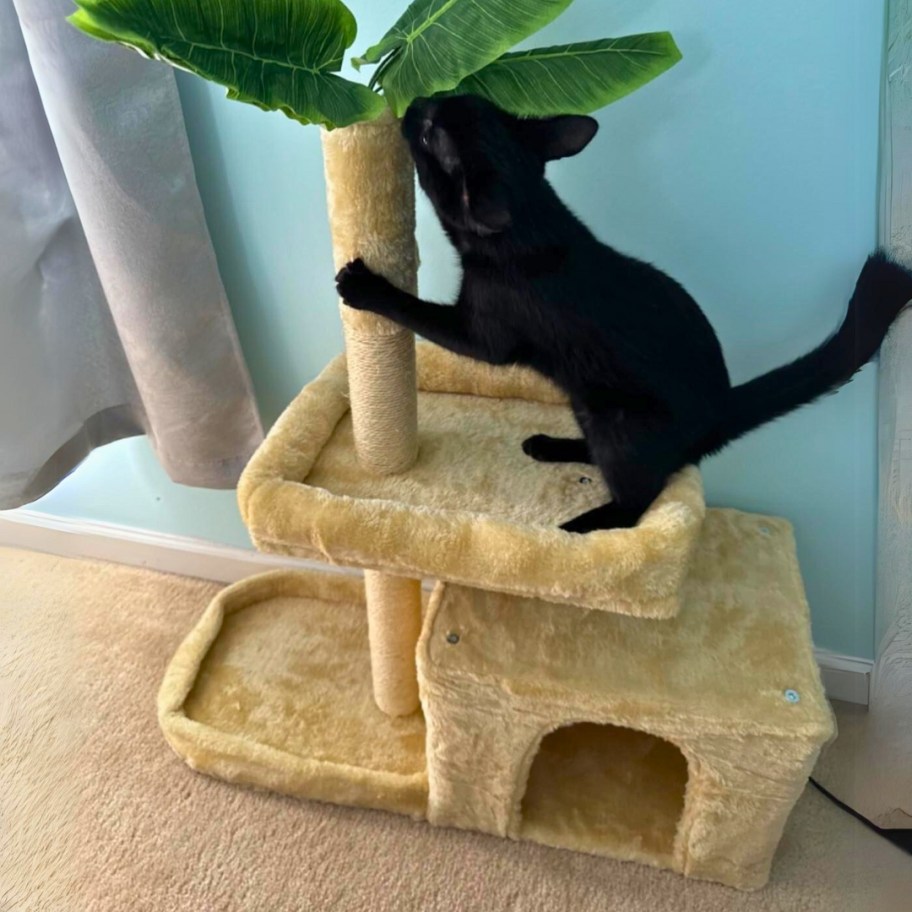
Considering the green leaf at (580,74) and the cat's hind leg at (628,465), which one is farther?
the cat's hind leg at (628,465)

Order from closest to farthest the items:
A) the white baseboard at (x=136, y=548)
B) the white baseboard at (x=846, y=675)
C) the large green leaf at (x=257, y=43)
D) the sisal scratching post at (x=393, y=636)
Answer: the large green leaf at (x=257, y=43)
the sisal scratching post at (x=393, y=636)
the white baseboard at (x=846, y=675)
the white baseboard at (x=136, y=548)

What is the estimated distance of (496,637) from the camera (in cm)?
98

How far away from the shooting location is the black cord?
1.08 meters

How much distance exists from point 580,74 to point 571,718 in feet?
2.38

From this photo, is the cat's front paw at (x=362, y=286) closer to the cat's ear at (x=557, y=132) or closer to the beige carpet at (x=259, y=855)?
the cat's ear at (x=557, y=132)

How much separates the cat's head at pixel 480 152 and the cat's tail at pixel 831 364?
36cm

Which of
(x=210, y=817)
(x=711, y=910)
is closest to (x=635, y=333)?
(x=711, y=910)

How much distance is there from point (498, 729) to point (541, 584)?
26cm

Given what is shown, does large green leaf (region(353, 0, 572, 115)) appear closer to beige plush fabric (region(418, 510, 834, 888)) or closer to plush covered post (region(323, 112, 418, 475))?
plush covered post (region(323, 112, 418, 475))

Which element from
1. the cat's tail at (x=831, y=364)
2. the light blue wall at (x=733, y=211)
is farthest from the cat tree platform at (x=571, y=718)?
the cat's tail at (x=831, y=364)

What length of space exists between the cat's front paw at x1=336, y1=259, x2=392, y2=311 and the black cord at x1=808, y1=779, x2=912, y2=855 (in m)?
0.98

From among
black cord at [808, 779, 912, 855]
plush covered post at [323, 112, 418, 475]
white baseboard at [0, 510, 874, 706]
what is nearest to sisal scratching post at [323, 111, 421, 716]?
plush covered post at [323, 112, 418, 475]

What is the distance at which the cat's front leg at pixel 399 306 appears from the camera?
0.84 metres

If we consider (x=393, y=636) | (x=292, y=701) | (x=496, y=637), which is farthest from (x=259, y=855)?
(x=496, y=637)
